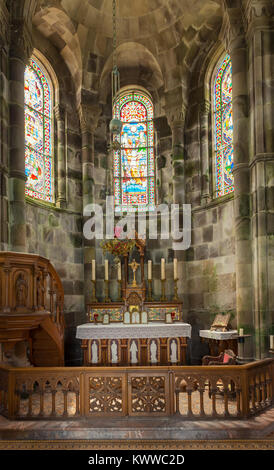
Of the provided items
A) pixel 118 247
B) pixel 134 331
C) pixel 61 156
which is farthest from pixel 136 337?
pixel 61 156

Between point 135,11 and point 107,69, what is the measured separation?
6.51ft

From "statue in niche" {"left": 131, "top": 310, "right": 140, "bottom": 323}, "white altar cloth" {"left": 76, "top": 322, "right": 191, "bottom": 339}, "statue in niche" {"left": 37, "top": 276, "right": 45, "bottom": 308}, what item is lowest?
"white altar cloth" {"left": 76, "top": 322, "right": 191, "bottom": 339}

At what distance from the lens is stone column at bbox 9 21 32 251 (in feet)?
34.8

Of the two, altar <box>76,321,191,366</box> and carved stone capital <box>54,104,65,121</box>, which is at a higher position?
carved stone capital <box>54,104,65,121</box>

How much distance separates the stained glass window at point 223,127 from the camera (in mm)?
13227

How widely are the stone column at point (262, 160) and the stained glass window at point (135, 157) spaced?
5.22m

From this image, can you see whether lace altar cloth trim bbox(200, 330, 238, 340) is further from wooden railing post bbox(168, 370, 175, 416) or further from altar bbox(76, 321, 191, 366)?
wooden railing post bbox(168, 370, 175, 416)

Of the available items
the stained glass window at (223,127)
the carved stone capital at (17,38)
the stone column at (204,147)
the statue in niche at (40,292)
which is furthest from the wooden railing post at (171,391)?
the carved stone capital at (17,38)

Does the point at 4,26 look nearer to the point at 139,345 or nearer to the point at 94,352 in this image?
the point at 94,352

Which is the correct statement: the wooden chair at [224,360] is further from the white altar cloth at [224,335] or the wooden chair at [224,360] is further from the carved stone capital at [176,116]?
the carved stone capital at [176,116]

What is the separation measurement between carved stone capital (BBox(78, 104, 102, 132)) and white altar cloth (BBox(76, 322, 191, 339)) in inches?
269

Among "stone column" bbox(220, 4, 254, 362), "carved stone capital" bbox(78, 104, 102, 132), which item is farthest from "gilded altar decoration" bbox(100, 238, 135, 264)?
"carved stone capital" bbox(78, 104, 102, 132)

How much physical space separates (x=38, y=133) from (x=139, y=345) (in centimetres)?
715

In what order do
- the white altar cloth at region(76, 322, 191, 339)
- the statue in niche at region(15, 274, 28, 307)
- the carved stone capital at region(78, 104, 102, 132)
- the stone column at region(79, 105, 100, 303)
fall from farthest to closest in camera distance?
the carved stone capital at region(78, 104, 102, 132) → the stone column at region(79, 105, 100, 303) → the white altar cloth at region(76, 322, 191, 339) → the statue in niche at region(15, 274, 28, 307)
